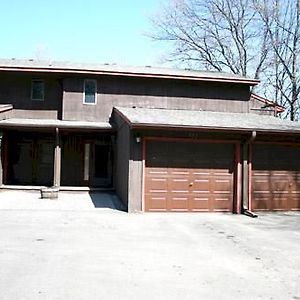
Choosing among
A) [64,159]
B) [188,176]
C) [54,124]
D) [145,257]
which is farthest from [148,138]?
[64,159]

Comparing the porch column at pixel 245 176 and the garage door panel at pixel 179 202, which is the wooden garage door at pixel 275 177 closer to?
the porch column at pixel 245 176

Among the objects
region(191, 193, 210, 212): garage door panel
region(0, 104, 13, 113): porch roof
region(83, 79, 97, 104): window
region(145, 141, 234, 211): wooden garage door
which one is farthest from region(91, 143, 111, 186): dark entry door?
region(191, 193, 210, 212): garage door panel

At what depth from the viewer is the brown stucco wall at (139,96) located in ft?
64.4

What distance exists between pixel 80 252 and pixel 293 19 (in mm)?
29962

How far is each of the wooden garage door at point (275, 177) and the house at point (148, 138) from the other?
0.04m

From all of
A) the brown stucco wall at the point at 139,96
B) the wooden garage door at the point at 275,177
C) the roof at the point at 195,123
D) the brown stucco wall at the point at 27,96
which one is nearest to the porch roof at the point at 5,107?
the brown stucco wall at the point at 27,96

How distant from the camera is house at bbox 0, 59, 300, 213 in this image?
14.5m

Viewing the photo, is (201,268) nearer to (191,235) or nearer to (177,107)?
(191,235)

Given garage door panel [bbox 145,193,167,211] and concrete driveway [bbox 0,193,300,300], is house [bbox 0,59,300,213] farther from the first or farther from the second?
concrete driveway [bbox 0,193,300,300]

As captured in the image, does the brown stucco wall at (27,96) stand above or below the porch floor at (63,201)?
above

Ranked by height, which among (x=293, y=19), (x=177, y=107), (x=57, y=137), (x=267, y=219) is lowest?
(x=267, y=219)

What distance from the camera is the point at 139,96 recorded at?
780 inches

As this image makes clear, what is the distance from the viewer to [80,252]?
8.33m

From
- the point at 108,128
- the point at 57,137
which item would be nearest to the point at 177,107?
the point at 108,128
